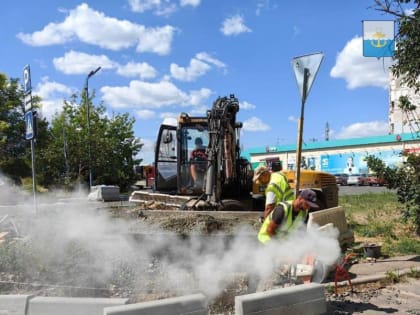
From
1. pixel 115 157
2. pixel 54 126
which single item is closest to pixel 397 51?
pixel 115 157

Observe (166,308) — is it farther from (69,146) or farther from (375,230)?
(69,146)

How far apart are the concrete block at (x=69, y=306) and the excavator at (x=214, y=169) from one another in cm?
501

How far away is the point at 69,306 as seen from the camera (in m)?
4.45

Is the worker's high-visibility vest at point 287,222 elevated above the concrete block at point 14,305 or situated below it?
above

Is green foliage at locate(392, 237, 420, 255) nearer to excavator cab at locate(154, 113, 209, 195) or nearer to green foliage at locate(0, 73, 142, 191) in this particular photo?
excavator cab at locate(154, 113, 209, 195)

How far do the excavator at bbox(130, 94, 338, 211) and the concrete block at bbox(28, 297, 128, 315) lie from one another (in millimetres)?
5013

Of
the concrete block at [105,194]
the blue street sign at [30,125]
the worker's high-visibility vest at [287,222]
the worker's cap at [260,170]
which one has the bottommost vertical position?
the concrete block at [105,194]

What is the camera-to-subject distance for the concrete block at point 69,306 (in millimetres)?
4418

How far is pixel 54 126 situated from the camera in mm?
32125

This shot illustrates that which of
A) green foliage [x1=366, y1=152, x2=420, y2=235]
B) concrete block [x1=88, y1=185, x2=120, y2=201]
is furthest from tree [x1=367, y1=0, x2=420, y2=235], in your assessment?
concrete block [x1=88, y1=185, x2=120, y2=201]

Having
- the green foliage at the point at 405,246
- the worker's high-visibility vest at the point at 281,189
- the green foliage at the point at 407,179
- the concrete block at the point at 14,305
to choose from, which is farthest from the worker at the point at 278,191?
the green foliage at the point at 407,179

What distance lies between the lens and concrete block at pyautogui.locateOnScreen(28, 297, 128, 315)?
4418mm

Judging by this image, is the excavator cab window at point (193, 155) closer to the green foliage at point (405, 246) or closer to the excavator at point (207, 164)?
the excavator at point (207, 164)

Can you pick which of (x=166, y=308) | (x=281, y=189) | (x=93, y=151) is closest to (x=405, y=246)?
(x=281, y=189)
